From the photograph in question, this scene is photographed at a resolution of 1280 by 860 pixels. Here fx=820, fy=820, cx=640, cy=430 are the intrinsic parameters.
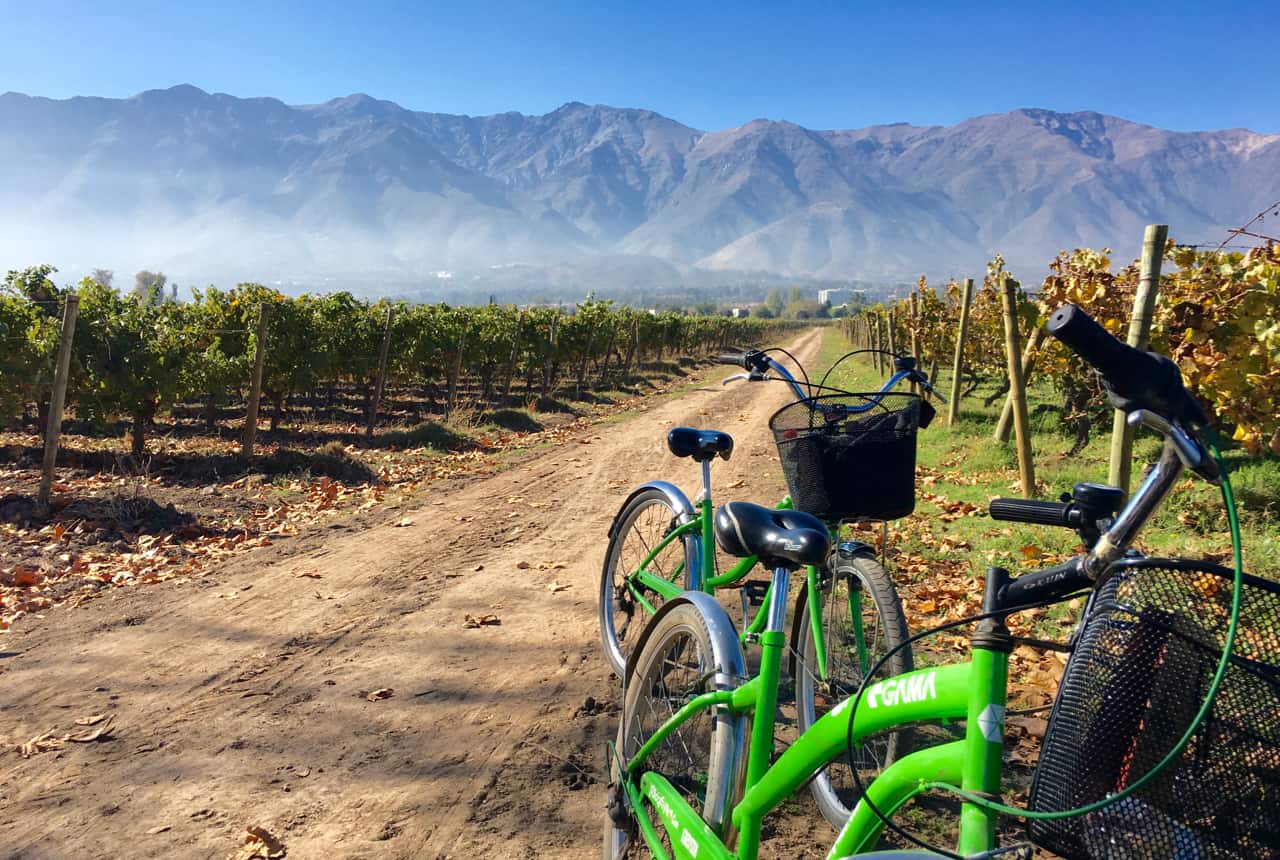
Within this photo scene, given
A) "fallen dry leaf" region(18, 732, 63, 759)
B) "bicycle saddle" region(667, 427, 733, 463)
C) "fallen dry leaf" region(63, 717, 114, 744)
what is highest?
"bicycle saddle" region(667, 427, 733, 463)

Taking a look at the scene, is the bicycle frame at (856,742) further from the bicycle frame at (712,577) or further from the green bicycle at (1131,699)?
the bicycle frame at (712,577)

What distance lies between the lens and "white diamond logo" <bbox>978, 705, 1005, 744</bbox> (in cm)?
125

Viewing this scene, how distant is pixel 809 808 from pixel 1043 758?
221 cm

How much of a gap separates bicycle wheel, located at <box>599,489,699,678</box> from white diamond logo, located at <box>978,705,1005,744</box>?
7.68 ft

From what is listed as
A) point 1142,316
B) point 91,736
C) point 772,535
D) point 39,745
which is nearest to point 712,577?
point 772,535

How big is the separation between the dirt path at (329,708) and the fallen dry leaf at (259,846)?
0.14 feet

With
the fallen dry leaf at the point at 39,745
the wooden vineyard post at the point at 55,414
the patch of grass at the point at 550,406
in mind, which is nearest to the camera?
the fallen dry leaf at the point at 39,745

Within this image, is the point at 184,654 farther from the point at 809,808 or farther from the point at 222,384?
the point at 222,384

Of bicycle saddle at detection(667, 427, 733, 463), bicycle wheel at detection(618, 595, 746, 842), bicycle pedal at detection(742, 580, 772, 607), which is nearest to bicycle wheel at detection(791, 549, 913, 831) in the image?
bicycle pedal at detection(742, 580, 772, 607)

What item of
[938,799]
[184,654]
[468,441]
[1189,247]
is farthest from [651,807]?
[468,441]

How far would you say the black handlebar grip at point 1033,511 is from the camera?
143 cm

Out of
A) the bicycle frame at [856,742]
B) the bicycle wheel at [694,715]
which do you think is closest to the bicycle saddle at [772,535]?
the bicycle frame at [856,742]

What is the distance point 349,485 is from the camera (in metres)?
9.34

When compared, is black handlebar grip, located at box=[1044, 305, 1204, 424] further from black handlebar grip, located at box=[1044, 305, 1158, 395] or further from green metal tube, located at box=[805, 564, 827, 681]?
green metal tube, located at box=[805, 564, 827, 681]
